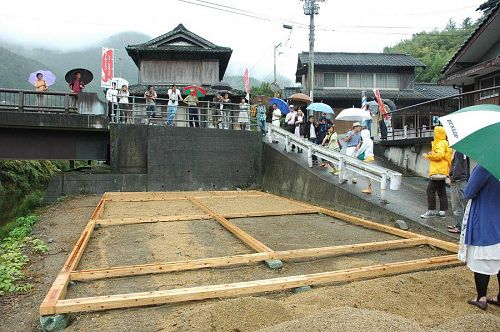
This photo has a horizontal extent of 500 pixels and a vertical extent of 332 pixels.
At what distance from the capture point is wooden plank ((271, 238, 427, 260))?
5.33 meters

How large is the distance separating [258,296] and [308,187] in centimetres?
752

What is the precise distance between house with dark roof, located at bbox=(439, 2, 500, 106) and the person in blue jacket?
30.7ft

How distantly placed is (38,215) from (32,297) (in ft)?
22.9

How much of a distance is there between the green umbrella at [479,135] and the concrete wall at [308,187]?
4.12 m

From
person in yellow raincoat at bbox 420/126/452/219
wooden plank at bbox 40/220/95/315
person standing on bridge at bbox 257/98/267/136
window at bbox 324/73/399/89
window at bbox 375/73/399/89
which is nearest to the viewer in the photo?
wooden plank at bbox 40/220/95/315

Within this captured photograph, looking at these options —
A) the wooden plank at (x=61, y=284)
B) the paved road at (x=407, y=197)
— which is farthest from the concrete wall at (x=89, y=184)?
the wooden plank at (x=61, y=284)

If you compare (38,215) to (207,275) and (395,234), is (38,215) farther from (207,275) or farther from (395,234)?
(395,234)

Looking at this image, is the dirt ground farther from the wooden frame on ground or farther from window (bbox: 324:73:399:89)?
window (bbox: 324:73:399:89)

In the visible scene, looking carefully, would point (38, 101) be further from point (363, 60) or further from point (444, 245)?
point (363, 60)

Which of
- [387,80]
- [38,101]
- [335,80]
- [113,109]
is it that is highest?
[387,80]

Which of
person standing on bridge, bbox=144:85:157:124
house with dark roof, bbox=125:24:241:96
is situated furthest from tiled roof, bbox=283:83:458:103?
person standing on bridge, bbox=144:85:157:124

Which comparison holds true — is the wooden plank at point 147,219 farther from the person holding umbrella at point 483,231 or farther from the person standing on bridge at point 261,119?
the person standing on bridge at point 261,119

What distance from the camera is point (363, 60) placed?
32438 mm

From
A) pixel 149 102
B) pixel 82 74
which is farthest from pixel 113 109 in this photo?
pixel 82 74
